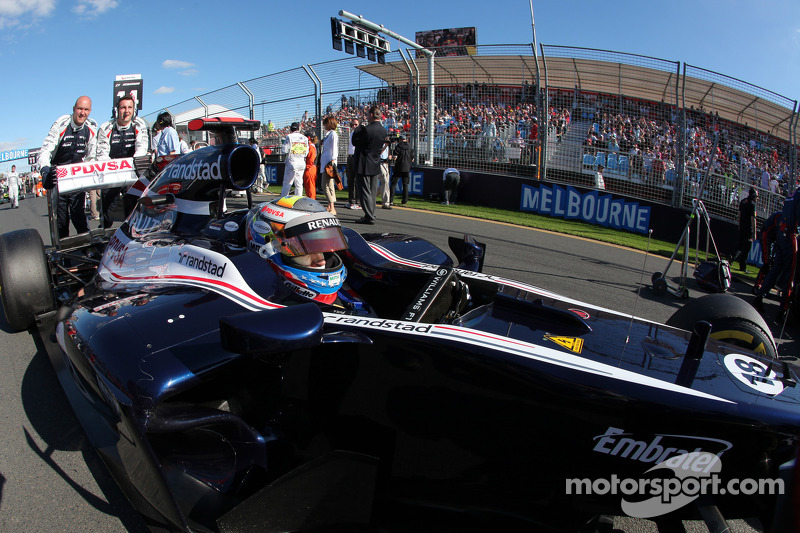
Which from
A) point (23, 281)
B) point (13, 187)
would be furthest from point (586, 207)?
point (13, 187)

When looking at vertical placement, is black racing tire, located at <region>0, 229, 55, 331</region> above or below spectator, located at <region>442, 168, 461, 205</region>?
below

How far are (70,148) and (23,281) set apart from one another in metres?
3.39

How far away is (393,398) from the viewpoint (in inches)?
76.7

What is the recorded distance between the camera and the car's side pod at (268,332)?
1642 mm

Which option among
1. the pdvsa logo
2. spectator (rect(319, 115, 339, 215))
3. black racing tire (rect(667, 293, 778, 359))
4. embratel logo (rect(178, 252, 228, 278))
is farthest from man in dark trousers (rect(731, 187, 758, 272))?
the pdvsa logo

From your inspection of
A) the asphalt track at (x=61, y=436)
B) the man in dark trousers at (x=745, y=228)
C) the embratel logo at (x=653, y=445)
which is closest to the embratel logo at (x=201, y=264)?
the asphalt track at (x=61, y=436)

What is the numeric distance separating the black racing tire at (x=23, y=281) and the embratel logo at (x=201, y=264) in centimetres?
171

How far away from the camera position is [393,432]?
6.54ft

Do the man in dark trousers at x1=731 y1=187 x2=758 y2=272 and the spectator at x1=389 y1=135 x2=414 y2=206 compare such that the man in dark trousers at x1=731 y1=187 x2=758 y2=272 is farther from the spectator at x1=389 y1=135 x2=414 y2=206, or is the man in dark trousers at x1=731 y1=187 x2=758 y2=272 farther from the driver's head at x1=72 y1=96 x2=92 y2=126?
the driver's head at x1=72 y1=96 x2=92 y2=126

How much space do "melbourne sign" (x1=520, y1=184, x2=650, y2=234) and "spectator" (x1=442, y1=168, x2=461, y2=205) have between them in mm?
1595

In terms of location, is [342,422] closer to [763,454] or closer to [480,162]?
[763,454]

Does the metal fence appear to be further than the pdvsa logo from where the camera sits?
Yes

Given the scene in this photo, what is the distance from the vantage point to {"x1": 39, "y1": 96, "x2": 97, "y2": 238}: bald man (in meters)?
6.16

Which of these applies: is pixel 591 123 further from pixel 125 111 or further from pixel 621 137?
pixel 125 111
